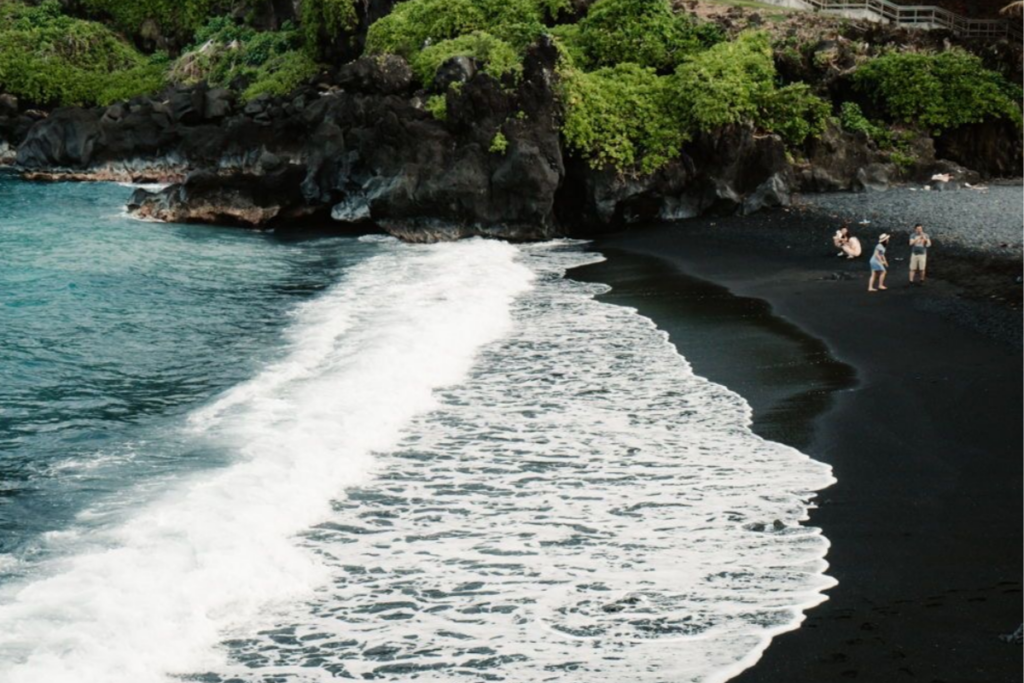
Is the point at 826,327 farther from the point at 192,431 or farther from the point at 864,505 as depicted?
the point at 192,431

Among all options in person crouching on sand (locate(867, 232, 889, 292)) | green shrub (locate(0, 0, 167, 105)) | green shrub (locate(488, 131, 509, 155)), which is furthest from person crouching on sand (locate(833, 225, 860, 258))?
green shrub (locate(0, 0, 167, 105))

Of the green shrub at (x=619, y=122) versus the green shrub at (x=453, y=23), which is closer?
the green shrub at (x=619, y=122)

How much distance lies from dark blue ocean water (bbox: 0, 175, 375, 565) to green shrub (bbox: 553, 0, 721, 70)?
37.4 feet

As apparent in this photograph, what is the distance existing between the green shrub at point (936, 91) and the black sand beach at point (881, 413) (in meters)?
11.2

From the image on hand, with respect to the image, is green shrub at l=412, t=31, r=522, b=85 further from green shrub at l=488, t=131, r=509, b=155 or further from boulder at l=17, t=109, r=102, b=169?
boulder at l=17, t=109, r=102, b=169

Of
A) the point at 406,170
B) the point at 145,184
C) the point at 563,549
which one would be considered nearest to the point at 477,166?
the point at 406,170

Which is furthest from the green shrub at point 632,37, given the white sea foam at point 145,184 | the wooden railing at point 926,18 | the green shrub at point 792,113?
the white sea foam at point 145,184

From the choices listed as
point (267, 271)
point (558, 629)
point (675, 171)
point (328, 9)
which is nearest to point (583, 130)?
point (675, 171)

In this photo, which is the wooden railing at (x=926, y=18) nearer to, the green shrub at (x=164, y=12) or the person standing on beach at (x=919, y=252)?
the person standing on beach at (x=919, y=252)

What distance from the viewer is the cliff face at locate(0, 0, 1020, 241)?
31.9 metres

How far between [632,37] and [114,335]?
22.7 metres

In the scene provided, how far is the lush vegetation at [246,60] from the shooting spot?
158ft

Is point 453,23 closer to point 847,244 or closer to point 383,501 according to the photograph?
point 847,244

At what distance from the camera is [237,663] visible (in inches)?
341
